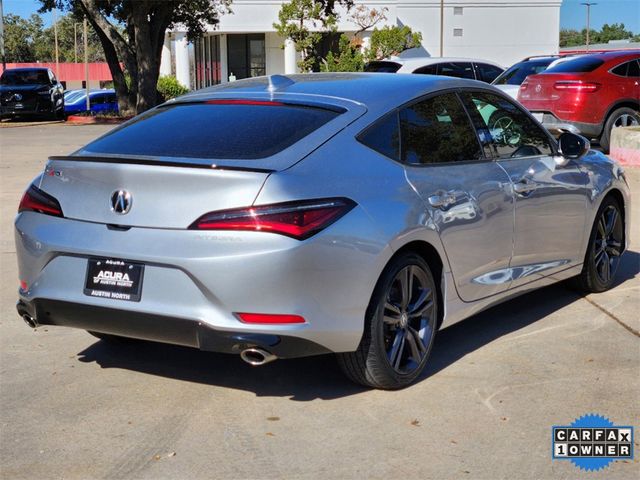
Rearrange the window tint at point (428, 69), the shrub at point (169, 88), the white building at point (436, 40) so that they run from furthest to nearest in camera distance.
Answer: the white building at point (436, 40) < the shrub at point (169, 88) < the window tint at point (428, 69)

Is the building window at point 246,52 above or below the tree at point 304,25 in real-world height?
below

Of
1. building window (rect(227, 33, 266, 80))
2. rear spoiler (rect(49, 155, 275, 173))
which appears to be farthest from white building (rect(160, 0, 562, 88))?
rear spoiler (rect(49, 155, 275, 173))

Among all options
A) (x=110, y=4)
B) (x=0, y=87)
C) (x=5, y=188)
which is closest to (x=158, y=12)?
(x=110, y=4)

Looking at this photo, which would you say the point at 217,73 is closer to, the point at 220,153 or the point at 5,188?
Result: the point at 5,188

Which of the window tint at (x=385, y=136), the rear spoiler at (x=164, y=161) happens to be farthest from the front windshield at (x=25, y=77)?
the window tint at (x=385, y=136)

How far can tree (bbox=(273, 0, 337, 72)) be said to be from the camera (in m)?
42.1

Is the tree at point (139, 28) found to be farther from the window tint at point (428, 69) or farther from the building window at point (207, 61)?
the building window at point (207, 61)

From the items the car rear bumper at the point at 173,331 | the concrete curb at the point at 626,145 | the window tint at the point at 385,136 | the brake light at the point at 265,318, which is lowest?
the concrete curb at the point at 626,145

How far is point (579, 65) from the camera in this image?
15.9 metres

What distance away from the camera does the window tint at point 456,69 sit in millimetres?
19984

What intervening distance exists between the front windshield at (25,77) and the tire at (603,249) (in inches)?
1060

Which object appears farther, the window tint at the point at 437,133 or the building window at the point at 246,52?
the building window at the point at 246,52

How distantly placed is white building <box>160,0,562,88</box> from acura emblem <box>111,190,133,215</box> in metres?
48.5

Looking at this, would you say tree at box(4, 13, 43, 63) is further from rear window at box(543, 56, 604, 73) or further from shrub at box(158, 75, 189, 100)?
rear window at box(543, 56, 604, 73)
